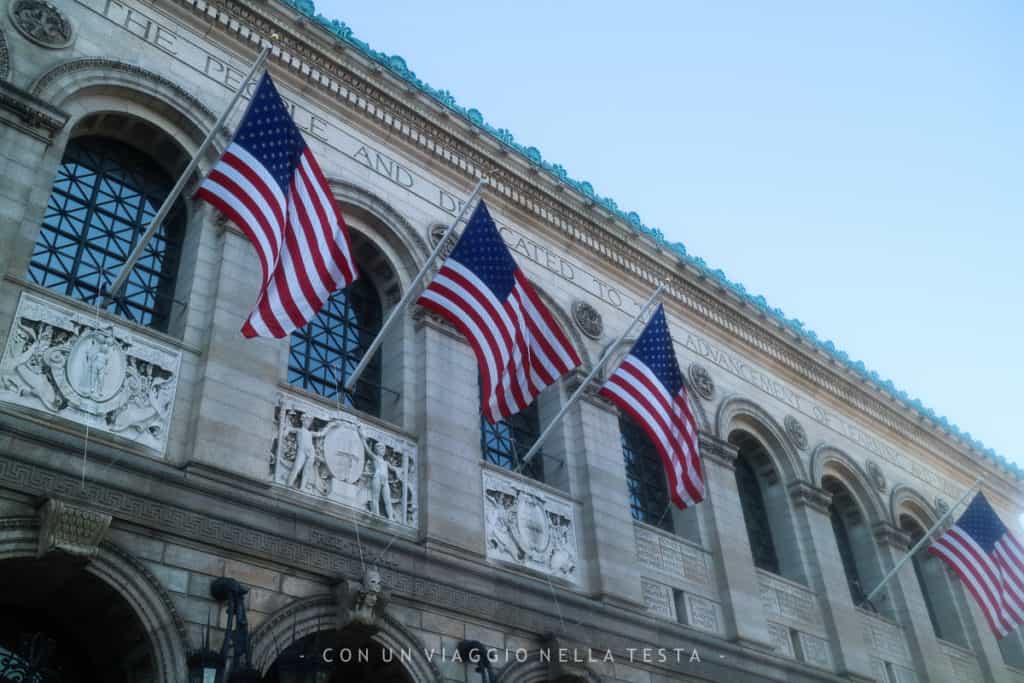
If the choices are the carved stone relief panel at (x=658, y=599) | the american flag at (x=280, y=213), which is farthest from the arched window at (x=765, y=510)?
the american flag at (x=280, y=213)

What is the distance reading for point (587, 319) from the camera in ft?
67.6

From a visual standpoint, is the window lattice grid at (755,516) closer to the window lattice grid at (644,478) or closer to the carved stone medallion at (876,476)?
the window lattice grid at (644,478)

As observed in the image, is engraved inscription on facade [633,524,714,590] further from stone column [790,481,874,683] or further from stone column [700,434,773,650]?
stone column [790,481,874,683]

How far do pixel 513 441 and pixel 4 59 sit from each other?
1012 cm

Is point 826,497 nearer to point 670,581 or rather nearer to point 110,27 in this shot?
point 670,581

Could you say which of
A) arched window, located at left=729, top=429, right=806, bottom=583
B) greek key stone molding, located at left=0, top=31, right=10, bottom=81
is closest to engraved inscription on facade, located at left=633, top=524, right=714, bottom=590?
arched window, located at left=729, top=429, right=806, bottom=583

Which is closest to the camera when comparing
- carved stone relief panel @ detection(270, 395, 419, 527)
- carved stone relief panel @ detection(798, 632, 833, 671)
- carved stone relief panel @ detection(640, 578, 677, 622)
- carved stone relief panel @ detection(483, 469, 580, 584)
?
carved stone relief panel @ detection(270, 395, 419, 527)

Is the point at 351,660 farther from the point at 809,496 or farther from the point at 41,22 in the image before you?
the point at 809,496

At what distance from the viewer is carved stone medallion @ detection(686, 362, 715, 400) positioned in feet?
73.6

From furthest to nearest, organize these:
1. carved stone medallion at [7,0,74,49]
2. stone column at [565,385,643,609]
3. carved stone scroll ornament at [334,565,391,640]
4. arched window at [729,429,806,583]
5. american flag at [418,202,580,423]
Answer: arched window at [729,429,806,583] → stone column at [565,385,643,609] → american flag at [418,202,580,423] → carved stone medallion at [7,0,74,49] → carved stone scroll ornament at [334,565,391,640]

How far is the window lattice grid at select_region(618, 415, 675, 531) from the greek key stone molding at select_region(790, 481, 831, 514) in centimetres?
409

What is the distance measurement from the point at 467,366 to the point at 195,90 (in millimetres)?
6131

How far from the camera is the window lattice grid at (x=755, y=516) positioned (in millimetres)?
22969

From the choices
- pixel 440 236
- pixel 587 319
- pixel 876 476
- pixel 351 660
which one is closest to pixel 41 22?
pixel 440 236
